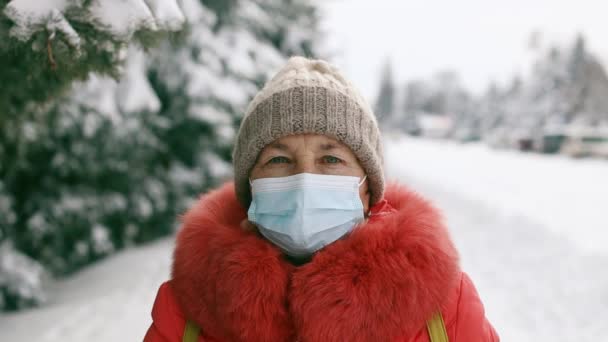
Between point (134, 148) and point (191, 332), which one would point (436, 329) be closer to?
point (191, 332)

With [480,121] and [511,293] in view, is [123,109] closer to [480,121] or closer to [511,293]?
[511,293]

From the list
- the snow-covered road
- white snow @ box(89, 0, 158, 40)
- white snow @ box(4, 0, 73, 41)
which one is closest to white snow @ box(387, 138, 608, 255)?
the snow-covered road

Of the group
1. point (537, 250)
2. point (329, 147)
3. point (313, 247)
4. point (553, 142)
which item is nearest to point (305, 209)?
point (313, 247)

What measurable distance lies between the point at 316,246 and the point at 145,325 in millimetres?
3582

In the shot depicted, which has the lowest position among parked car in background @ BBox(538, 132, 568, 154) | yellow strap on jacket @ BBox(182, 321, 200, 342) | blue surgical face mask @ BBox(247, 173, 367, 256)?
→ parked car in background @ BBox(538, 132, 568, 154)

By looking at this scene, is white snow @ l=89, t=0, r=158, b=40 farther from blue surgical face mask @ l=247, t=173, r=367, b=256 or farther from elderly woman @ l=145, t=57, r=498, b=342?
blue surgical face mask @ l=247, t=173, r=367, b=256

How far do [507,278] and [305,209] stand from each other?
229 inches

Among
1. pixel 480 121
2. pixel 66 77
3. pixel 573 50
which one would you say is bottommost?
pixel 480 121

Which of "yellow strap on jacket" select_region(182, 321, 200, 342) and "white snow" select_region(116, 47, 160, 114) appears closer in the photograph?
"yellow strap on jacket" select_region(182, 321, 200, 342)

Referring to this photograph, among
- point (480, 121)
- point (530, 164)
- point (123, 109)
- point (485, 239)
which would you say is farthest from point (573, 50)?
point (123, 109)

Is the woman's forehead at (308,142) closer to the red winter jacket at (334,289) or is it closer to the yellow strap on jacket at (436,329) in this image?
the red winter jacket at (334,289)

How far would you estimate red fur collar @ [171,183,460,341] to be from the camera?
5.23 ft

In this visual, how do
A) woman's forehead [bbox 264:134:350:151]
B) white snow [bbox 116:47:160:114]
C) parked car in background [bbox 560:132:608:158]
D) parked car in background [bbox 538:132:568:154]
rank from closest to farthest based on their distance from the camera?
woman's forehead [bbox 264:134:350:151]
white snow [bbox 116:47:160:114]
parked car in background [bbox 560:132:608:158]
parked car in background [bbox 538:132:568:154]

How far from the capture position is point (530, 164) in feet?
68.4
